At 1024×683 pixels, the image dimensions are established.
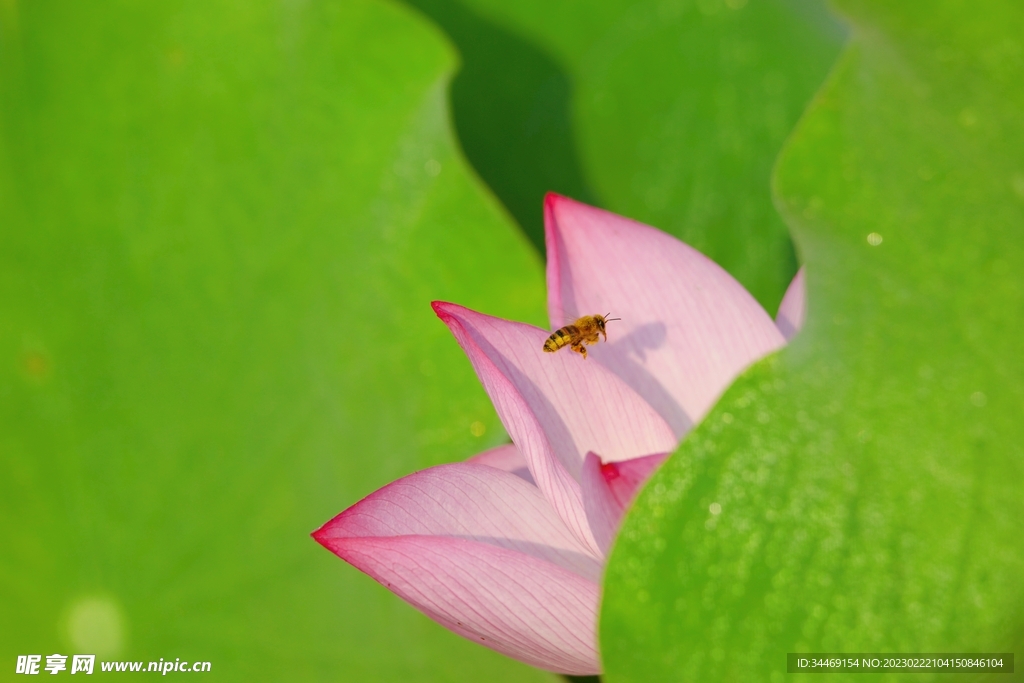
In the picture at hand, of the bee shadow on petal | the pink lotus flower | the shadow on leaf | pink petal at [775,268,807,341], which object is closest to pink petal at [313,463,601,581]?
the pink lotus flower

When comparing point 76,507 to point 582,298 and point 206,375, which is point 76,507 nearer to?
point 206,375

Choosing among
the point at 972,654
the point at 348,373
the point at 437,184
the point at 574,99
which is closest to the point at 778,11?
the point at 574,99

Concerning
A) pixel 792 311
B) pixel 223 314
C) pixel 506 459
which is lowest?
pixel 223 314

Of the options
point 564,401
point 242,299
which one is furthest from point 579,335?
point 242,299

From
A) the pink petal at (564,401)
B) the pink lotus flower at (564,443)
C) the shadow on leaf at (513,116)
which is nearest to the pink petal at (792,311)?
the pink lotus flower at (564,443)

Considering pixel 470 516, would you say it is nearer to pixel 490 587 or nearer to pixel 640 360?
pixel 490 587

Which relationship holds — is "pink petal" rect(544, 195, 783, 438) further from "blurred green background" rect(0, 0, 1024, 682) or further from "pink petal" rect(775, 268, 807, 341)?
"blurred green background" rect(0, 0, 1024, 682)
